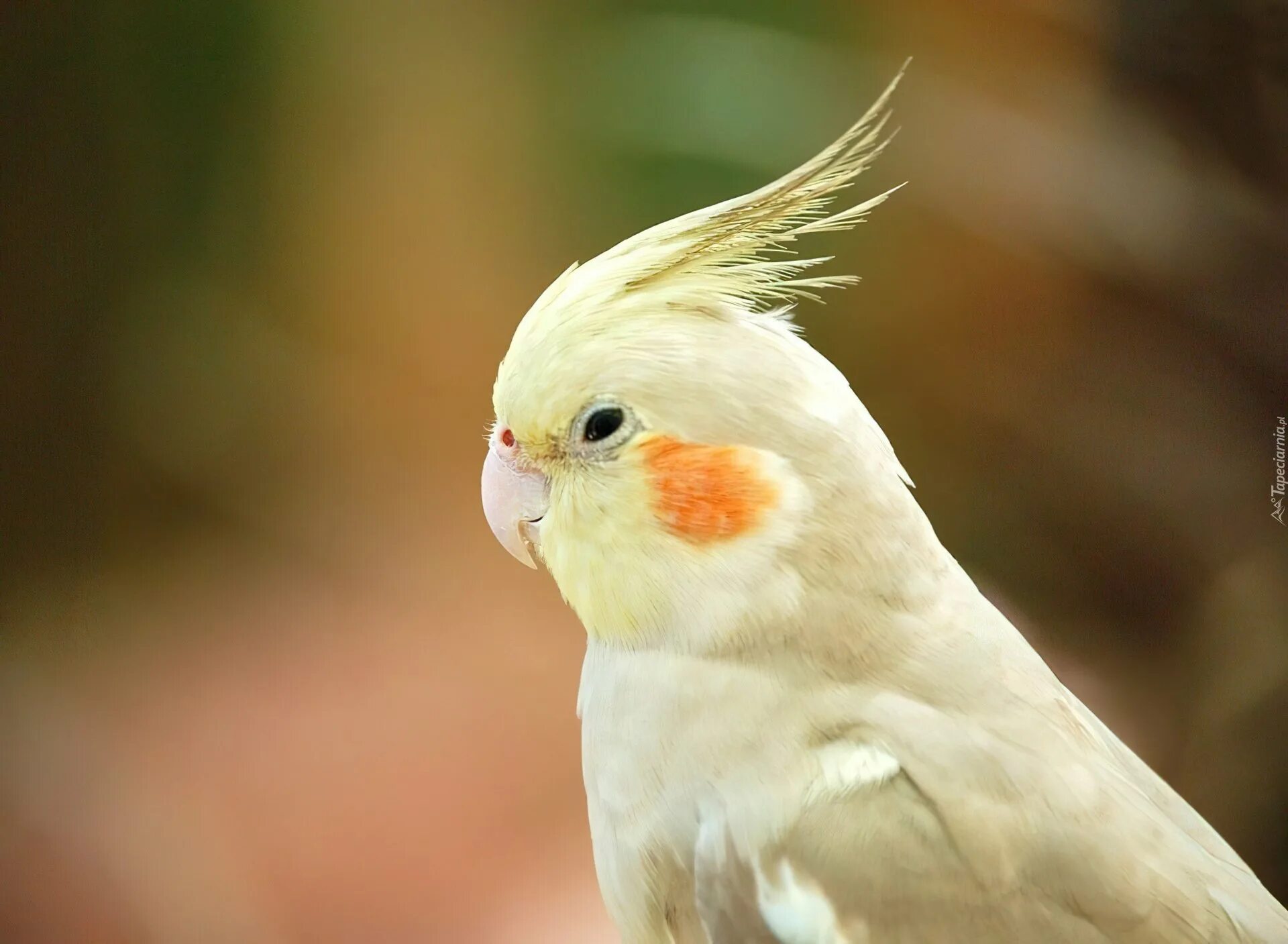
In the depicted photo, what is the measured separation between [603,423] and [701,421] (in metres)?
0.10

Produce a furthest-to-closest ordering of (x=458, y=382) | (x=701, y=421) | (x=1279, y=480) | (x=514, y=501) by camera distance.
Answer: (x=458, y=382)
(x=1279, y=480)
(x=514, y=501)
(x=701, y=421)

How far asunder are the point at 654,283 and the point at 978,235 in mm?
856

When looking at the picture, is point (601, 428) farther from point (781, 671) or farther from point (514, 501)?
point (781, 671)

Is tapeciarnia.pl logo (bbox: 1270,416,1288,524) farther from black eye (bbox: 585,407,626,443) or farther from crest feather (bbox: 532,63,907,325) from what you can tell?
black eye (bbox: 585,407,626,443)

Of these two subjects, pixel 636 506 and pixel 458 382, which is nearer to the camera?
pixel 636 506

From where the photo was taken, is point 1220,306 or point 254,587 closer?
point 1220,306

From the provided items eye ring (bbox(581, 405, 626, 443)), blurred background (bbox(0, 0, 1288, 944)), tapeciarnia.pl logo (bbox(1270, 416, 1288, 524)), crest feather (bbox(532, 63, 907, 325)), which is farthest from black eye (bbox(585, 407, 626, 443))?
tapeciarnia.pl logo (bbox(1270, 416, 1288, 524))

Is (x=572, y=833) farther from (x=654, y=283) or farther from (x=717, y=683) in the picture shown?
(x=654, y=283)

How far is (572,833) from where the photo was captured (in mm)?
1760

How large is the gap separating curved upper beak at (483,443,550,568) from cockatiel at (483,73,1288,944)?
0.02 meters

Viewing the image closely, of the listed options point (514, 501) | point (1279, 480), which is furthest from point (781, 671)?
point (1279, 480)

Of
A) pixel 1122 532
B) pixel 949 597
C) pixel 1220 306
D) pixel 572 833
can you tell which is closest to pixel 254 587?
pixel 572 833

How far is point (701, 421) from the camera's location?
936mm

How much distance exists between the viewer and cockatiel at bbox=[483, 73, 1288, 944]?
88 centimetres
